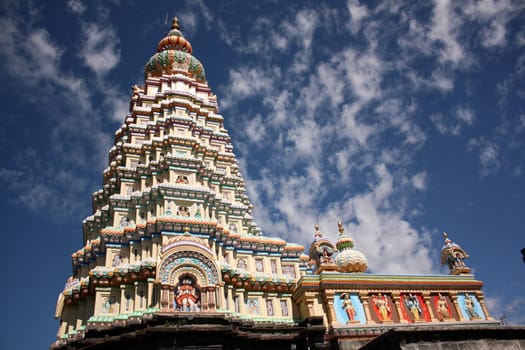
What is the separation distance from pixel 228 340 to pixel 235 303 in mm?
4393

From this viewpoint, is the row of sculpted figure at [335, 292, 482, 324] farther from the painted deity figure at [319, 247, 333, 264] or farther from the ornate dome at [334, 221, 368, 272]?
the painted deity figure at [319, 247, 333, 264]

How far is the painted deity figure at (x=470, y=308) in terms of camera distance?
25.8 meters

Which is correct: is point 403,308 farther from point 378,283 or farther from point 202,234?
point 202,234

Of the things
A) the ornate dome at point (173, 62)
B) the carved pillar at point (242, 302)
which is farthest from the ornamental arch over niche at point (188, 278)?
the ornate dome at point (173, 62)

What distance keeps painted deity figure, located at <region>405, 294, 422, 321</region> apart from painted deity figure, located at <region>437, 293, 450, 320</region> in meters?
1.43

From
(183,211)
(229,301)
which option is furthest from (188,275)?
(183,211)

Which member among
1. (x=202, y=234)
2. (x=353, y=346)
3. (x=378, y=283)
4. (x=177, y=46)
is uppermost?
(x=177, y=46)

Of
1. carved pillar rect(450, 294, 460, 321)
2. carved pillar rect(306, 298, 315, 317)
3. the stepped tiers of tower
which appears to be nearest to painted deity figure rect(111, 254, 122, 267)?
the stepped tiers of tower

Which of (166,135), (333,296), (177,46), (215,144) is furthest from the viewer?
(177,46)

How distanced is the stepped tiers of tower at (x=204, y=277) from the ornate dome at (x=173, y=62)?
7.20m

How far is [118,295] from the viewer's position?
874 inches

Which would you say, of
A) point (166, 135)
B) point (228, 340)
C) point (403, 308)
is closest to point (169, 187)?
point (166, 135)

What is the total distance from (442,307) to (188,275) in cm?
1654

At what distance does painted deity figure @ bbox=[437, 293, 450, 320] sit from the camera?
25031 mm
